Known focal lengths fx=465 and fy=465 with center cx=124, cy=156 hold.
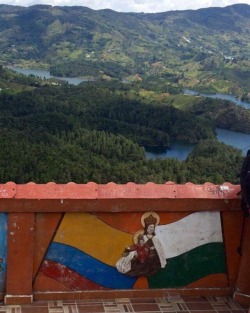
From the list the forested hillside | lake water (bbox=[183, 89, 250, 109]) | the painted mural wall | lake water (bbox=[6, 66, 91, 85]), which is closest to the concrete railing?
the painted mural wall

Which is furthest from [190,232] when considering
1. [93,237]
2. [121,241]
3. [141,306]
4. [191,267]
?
[93,237]

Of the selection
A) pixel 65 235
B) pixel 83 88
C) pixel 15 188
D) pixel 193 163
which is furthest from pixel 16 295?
pixel 83 88

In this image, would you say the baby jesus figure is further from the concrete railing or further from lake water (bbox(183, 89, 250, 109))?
lake water (bbox(183, 89, 250, 109))

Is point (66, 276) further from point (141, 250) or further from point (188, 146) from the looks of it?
point (188, 146)

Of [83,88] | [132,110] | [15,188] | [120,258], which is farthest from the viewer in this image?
[83,88]

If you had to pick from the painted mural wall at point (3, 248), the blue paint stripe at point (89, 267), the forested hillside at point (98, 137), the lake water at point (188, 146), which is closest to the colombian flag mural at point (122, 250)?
the blue paint stripe at point (89, 267)

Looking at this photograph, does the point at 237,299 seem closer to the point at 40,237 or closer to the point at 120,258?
the point at 120,258

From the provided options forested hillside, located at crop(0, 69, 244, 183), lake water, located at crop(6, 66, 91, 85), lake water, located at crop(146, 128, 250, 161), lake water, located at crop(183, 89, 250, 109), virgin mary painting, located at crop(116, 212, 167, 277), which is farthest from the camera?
lake water, located at crop(6, 66, 91, 85)
